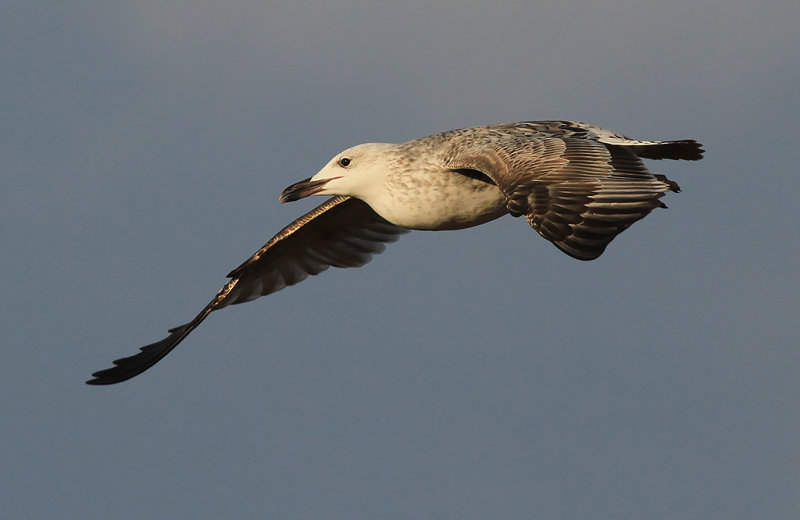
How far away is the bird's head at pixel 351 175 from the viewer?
18.3 m

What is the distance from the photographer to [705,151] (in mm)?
18875

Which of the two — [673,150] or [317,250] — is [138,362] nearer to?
[317,250]

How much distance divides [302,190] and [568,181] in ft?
15.7

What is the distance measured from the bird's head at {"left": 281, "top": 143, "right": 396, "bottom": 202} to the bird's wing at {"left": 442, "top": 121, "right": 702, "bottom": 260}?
1158 millimetres

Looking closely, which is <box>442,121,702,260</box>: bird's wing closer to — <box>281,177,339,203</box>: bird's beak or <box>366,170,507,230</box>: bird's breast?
<box>366,170,507,230</box>: bird's breast

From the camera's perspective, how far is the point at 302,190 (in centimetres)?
1892

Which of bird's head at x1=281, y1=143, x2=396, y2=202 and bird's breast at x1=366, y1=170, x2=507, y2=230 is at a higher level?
bird's head at x1=281, y1=143, x2=396, y2=202

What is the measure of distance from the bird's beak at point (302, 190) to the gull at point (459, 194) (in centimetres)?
1

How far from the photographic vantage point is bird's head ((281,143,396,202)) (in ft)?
60.2

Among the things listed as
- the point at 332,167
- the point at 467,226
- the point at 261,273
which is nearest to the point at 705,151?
the point at 467,226

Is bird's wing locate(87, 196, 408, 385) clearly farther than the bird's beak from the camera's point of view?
Yes

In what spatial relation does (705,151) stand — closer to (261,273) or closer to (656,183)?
(656,183)

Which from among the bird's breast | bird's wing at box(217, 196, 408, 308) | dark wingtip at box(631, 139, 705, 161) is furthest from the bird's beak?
dark wingtip at box(631, 139, 705, 161)

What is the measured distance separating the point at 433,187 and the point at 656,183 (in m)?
3.32
